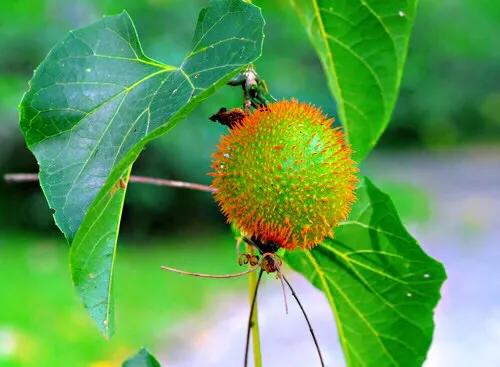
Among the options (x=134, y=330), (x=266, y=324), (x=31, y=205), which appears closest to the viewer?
(x=134, y=330)

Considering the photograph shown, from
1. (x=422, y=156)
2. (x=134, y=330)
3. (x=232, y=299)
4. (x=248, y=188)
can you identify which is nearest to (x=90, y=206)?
(x=248, y=188)

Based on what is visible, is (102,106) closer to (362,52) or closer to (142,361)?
(142,361)

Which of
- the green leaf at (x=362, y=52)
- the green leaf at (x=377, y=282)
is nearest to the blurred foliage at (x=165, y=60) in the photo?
the green leaf at (x=362, y=52)

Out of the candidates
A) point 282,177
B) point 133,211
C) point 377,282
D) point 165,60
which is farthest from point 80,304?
point 282,177

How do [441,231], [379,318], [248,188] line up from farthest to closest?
[441,231] → [379,318] → [248,188]

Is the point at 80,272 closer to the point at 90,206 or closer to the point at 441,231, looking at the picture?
the point at 90,206

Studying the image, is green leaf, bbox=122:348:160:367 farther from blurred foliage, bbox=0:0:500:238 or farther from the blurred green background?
blurred foliage, bbox=0:0:500:238

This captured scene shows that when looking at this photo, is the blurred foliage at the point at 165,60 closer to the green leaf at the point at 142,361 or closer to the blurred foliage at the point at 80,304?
the blurred foliage at the point at 80,304
